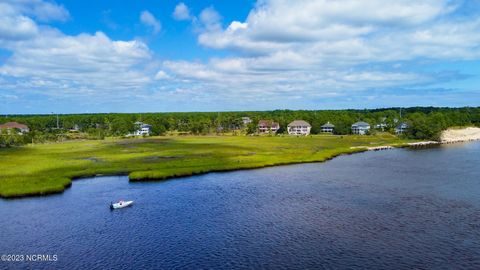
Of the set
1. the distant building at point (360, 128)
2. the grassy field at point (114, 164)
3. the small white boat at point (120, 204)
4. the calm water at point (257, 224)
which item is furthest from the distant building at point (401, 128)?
the small white boat at point (120, 204)

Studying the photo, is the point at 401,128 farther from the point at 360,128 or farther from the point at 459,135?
the point at 459,135

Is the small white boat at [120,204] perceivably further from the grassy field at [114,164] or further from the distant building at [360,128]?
the distant building at [360,128]

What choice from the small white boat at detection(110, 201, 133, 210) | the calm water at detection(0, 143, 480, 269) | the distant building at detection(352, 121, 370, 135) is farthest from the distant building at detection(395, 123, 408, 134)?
the small white boat at detection(110, 201, 133, 210)

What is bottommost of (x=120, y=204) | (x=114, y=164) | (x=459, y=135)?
(x=120, y=204)

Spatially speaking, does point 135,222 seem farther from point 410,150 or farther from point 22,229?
point 410,150

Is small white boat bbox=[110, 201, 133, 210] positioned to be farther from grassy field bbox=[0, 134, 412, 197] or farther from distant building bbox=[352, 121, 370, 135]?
distant building bbox=[352, 121, 370, 135]

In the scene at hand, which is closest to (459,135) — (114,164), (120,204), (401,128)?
(401,128)
